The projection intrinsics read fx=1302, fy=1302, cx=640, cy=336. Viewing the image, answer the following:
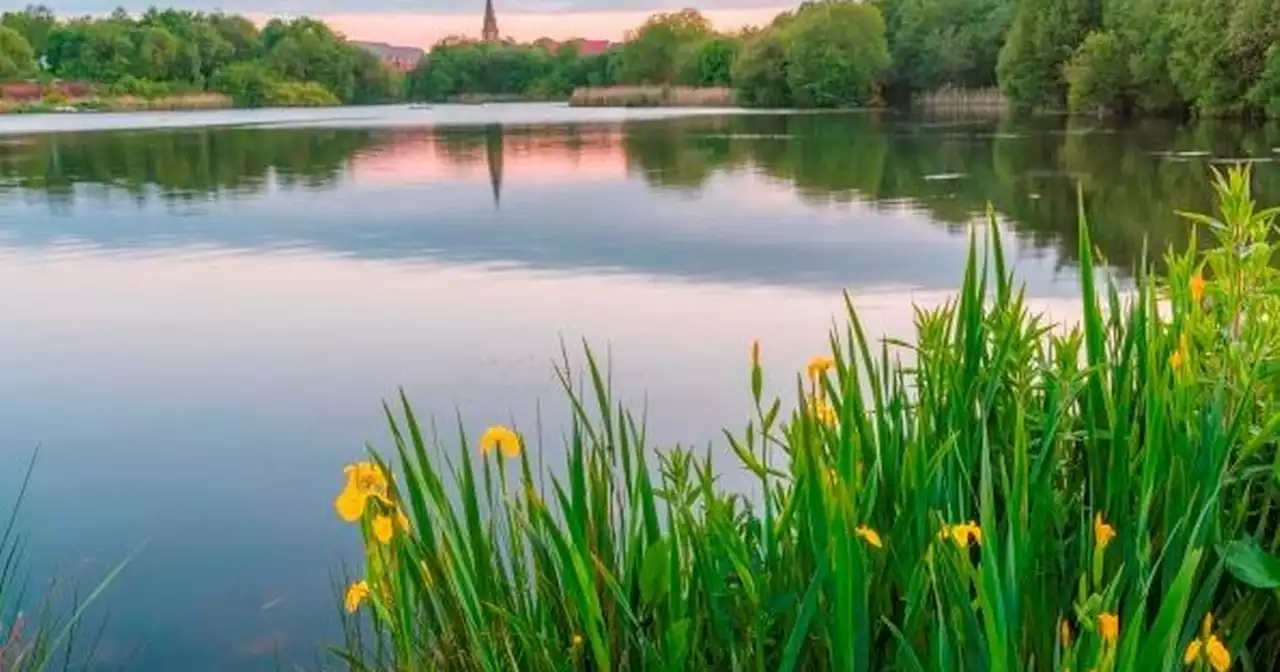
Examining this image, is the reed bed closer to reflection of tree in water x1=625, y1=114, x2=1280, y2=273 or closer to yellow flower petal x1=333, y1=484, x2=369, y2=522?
reflection of tree in water x1=625, y1=114, x2=1280, y2=273

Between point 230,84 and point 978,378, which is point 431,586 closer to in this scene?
point 978,378

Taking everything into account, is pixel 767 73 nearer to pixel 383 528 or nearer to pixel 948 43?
pixel 948 43

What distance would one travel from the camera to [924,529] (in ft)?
6.53

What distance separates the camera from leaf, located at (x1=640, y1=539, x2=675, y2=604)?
2.10 metres

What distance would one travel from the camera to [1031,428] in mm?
2418

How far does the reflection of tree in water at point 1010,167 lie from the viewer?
52.6 ft

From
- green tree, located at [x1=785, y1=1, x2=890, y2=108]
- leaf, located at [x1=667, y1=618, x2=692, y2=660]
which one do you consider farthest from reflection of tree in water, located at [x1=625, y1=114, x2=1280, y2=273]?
green tree, located at [x1=785, y1=1, x2=890, y2=108]

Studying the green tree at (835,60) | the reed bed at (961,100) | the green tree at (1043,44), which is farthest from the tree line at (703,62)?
the green tree at (1043,44)

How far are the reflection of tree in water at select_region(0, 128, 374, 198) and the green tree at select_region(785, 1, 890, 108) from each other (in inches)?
1604

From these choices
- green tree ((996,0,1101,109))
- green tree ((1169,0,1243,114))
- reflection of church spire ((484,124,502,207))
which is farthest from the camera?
green tree ((996,0,1101,109))

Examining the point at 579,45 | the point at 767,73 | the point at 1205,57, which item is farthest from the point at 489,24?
the point at 1205,57

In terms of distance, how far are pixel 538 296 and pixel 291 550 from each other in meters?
6.04

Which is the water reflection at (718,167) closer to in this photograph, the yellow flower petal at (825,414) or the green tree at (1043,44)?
the yellow flower petal at (825,414)

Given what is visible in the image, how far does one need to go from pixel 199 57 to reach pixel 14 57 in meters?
13.8
